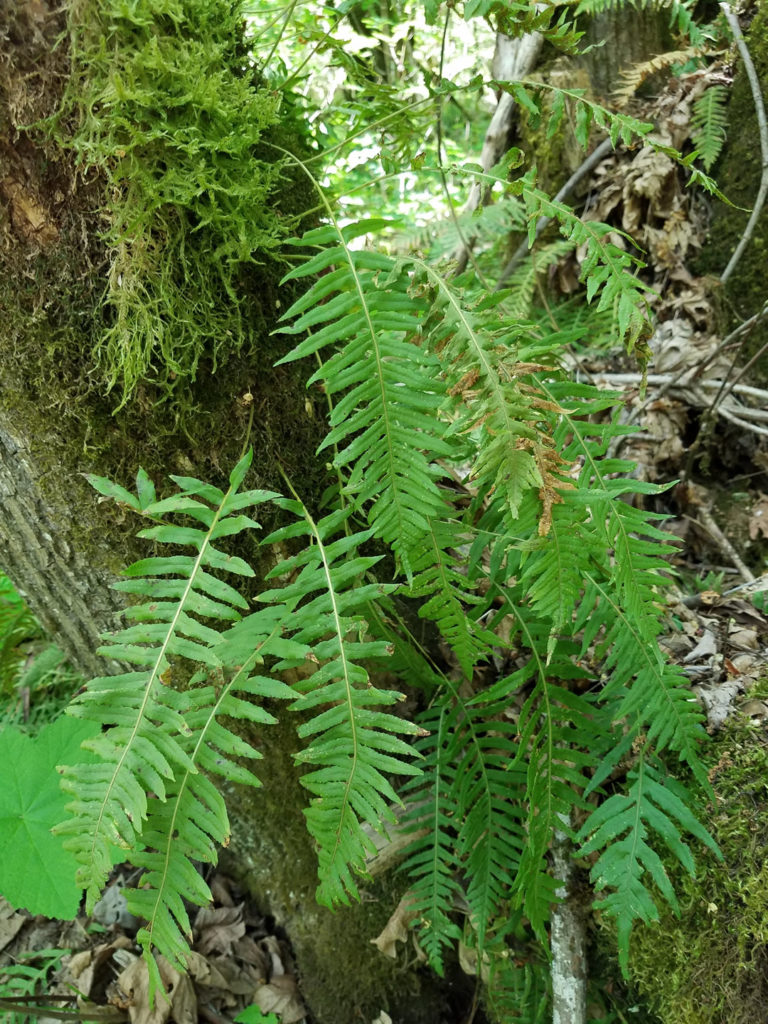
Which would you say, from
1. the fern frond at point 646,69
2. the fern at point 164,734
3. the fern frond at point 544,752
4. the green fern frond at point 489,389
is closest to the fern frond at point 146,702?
the fern at point 164,734

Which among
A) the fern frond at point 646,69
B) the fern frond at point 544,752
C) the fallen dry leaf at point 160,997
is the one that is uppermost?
the fern frond at point 646,69

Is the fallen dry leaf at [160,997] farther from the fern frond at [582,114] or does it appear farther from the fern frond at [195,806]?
the fern frond at [582,114]

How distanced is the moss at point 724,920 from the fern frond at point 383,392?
883 millimetres

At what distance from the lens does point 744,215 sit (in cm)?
271

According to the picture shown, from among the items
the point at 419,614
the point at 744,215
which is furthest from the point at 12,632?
the point at 744,215

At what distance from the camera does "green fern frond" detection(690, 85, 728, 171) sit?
8.71 ft

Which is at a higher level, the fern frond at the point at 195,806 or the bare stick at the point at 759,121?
the bare stick at the point at 759,121

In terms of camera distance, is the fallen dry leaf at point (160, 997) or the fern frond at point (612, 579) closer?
the fern frond at point (612, 579)

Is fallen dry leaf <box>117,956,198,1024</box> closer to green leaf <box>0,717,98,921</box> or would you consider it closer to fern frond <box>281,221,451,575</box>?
green leaf <box>0,717,98,921</box>

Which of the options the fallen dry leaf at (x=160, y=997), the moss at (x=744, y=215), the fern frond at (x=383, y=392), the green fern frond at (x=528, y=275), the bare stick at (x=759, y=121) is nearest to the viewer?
the fern frond at (x=383, y=392)

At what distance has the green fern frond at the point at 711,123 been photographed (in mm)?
2654

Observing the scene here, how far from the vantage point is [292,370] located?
4.95 feet

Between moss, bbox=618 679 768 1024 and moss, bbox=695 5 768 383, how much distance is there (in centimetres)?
158

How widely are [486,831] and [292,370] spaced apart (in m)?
1.11
